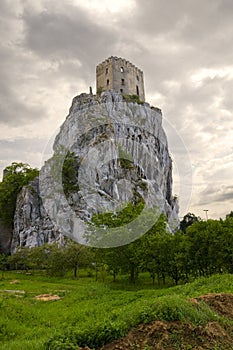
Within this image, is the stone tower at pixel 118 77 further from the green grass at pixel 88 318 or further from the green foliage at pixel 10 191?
the green grass at pixel 88 318

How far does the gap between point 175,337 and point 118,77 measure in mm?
75473

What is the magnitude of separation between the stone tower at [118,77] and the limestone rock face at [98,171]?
4391 millimetres

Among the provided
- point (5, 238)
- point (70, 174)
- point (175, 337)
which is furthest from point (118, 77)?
point (175, 337)

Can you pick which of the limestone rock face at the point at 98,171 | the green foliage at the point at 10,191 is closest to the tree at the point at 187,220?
the limestone rock face at the point at 98,171

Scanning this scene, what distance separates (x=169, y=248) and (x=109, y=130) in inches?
1817

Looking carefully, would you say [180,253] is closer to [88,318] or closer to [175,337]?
[88,318]

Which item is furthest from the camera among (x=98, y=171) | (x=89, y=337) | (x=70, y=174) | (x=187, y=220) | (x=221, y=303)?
(x=187, y=220)

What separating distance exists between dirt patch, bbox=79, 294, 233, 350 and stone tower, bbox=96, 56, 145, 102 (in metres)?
72.3

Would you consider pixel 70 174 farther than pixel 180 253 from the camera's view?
Yes

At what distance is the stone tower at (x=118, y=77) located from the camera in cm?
7650

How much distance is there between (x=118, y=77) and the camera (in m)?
77.3

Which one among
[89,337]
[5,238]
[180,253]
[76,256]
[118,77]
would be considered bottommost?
[89,337]

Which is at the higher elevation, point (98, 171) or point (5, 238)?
point (98, 171)

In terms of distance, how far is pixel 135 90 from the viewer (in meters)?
79.5
